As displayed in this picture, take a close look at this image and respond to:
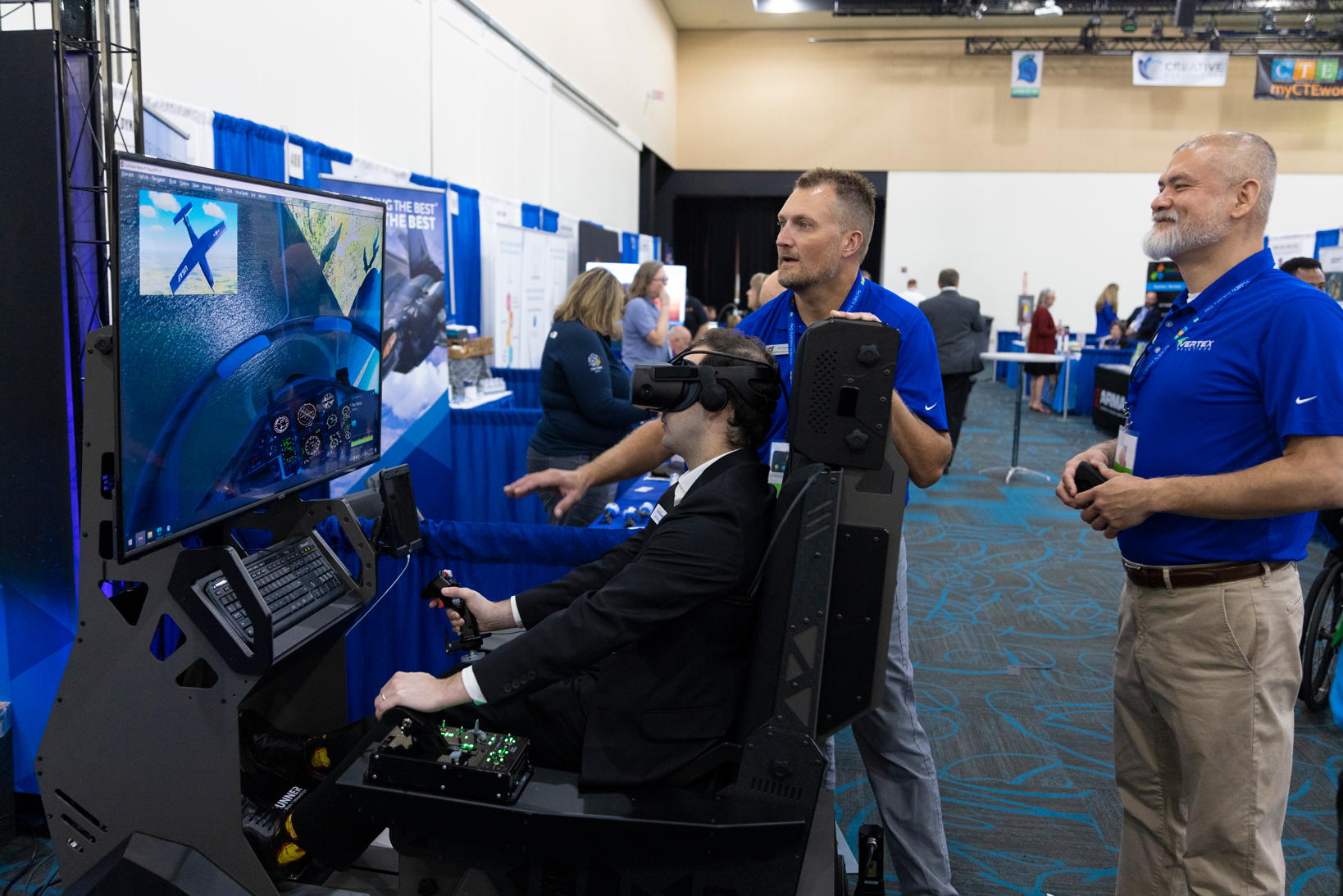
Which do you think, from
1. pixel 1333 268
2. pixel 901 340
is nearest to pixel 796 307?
pixel 901 340

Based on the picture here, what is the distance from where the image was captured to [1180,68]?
13.7 meters

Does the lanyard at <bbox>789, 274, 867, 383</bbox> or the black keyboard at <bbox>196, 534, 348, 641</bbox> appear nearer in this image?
the black keyboard at <bbox>196, 534, 348, 641</bbox>

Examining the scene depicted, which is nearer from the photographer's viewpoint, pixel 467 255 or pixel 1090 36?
pixel 467 255

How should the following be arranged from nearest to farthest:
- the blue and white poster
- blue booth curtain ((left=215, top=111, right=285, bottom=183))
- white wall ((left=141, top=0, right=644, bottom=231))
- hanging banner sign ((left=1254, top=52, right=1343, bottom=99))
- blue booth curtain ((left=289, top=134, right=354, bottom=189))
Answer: blue booth curtain ((left=215, top=111, right=285, bottom=183))
white wall ((left=141, top=0, right=644, bottom=231))
blue booth curtain ((left=289, top=134, right=354, bottom=189))
the blue and white poster
hanging banner sign ((left=1254, top=52, right=1343, bottom=99))

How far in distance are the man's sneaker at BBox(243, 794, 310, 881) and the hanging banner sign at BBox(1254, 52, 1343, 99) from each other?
651 inches

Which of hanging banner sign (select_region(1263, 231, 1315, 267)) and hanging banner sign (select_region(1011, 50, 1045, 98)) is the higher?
hanging banner sign (select_region(1011, 50, 1045, 98))

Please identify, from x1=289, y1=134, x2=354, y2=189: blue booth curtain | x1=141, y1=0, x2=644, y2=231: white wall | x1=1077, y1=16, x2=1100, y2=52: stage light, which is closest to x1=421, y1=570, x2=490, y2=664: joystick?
x1=141, y1=0, x2=644, y2=231: white wall

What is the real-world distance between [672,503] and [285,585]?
0.82 meters

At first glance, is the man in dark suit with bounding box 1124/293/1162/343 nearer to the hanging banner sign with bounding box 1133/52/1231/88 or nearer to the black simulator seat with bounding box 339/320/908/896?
the hanging banner sign with bounding box 1133/52/1231/88

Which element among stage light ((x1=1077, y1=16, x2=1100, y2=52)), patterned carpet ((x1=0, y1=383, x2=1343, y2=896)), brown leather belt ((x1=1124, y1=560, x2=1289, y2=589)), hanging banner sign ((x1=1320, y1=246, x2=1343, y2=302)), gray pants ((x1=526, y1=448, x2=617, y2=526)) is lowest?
patterned carpet ((x1=0, y1=383, x2=1343, y2=896))

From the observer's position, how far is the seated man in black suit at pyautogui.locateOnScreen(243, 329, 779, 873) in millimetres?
1498

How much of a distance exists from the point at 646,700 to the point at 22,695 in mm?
1880

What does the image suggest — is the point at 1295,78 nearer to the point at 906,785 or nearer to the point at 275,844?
the point at 906,785

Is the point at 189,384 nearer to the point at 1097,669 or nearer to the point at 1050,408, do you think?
the point at 1097,669
